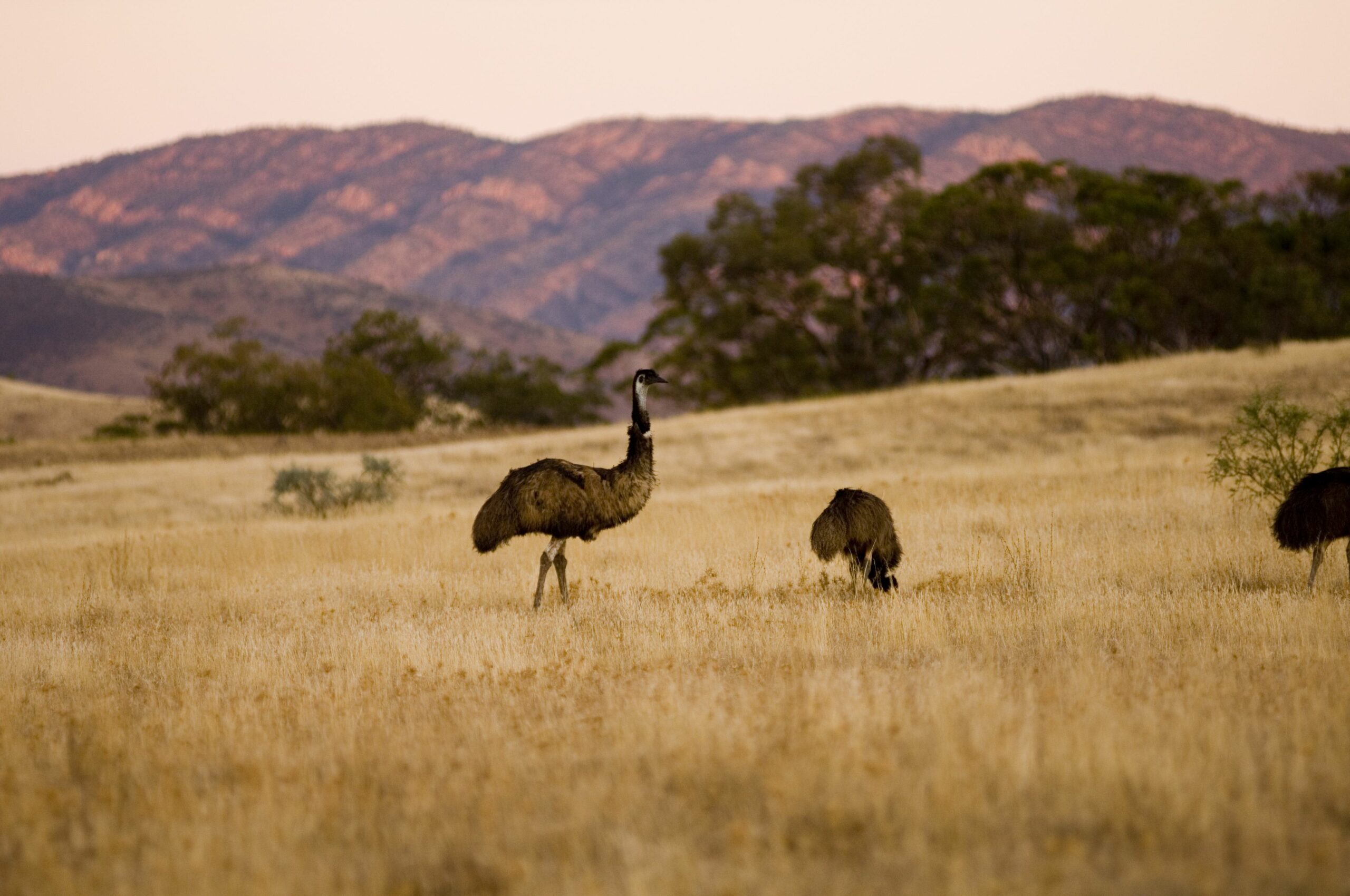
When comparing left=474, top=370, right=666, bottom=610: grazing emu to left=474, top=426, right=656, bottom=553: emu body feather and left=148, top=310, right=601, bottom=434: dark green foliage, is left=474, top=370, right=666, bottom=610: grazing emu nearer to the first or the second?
left=474, top=426, right=656, bottom=553: emu body feather

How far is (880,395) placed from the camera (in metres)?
40.8

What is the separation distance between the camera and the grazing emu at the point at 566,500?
1142 cm

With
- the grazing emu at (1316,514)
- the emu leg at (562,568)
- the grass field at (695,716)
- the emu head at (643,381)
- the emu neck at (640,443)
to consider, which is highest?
the emu head at (643,381)

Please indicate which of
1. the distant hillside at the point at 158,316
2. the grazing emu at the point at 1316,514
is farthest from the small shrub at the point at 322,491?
the distant hillside at the point at 158,316

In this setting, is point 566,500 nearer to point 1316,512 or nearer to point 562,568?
point 562,568

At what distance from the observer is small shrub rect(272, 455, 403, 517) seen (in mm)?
24812

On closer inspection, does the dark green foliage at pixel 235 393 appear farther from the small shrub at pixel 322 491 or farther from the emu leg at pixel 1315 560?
the emu leg at pixel 1315 560

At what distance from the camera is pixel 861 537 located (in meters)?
11.3

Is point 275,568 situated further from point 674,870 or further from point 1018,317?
point 1018,317

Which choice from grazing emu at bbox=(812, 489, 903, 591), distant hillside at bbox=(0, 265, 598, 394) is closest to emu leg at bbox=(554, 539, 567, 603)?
grazing emu at bbox=(812, 489, 903, 591)

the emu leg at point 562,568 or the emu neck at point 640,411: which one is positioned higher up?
the emu neck at point 640,411

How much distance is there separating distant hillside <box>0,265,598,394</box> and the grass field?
383ft

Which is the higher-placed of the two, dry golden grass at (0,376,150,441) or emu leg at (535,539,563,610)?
dry golden grass at (0,376,150,441)

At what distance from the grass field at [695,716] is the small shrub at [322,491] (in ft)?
25.3
